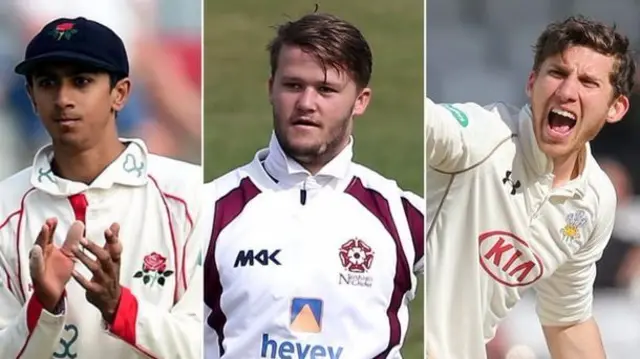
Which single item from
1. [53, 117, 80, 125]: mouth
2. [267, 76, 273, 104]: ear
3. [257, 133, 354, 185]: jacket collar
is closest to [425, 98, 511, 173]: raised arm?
[257, 133, 354, 185]: jacket collar

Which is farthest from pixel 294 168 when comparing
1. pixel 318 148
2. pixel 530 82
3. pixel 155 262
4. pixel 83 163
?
pixel 530 82

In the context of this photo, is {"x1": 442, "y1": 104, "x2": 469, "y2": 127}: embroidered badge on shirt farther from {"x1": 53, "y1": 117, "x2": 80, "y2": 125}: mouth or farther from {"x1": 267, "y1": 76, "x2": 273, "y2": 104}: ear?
{"x1": 53, "y1": 117, "x2": 80, "y2": 125}: mouth

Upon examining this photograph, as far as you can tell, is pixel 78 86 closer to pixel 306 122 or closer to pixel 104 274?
pixel 104 274

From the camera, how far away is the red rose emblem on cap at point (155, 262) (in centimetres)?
328

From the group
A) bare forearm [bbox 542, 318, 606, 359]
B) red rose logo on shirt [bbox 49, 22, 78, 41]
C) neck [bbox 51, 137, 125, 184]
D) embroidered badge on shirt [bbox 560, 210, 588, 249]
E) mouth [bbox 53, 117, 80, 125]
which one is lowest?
bare forearm [bbox 542, 318, 606, 359]

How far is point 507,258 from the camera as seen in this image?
136 inches

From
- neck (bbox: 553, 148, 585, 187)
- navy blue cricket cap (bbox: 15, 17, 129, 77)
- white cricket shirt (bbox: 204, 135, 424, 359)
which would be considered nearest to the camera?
navy blue cricket cap (bbox: 15, 17, 129, 77)

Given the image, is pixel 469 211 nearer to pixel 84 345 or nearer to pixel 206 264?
pixel 206 264

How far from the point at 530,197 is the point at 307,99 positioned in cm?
64

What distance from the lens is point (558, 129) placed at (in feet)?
11.1

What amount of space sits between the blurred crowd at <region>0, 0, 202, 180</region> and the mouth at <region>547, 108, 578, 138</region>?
2.96ft

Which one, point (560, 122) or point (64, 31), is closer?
point (64, 31)

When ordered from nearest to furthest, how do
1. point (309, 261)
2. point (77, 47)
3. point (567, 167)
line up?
point (77, 47) < point (309, 261) < point (567, 167)

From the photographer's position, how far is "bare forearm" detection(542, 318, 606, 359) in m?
3.51
